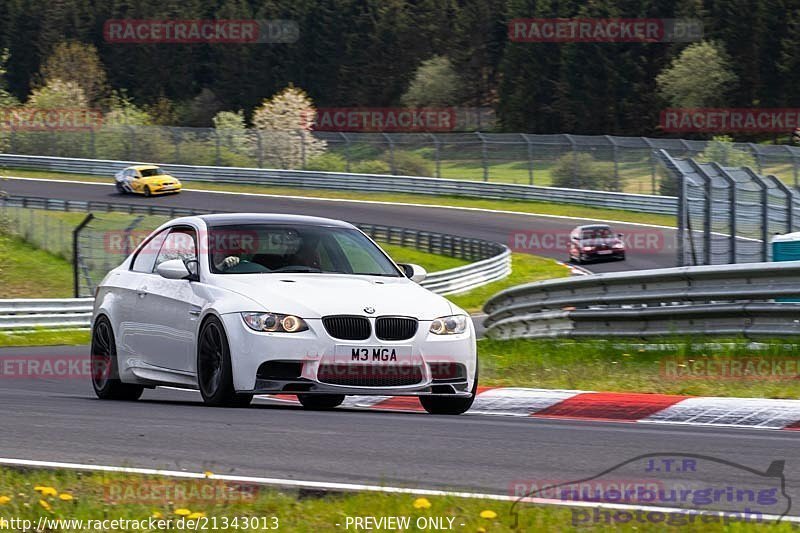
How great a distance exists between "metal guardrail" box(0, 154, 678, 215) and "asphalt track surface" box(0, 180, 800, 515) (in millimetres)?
43010

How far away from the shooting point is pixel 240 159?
221 feet

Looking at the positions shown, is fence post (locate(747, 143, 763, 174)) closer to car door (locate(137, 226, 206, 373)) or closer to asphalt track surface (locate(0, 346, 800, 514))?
car door (locate(137, 226, 206, 373))

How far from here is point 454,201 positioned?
57.2 meters

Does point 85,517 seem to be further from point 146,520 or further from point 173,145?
point 173,145

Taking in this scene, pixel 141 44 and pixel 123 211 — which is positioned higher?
pixel 141 44

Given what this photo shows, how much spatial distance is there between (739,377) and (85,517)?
709 cm

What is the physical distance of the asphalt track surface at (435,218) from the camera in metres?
43.6

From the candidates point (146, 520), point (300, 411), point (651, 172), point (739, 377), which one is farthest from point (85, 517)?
point (651, 172)

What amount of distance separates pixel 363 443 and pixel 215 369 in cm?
223

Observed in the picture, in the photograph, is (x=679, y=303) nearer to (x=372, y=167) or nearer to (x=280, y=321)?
(x=280, y=321)

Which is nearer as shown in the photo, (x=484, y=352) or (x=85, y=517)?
(x=85, y=517)

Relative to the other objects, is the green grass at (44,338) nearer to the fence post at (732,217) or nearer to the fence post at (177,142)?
the fence post at (732,217)

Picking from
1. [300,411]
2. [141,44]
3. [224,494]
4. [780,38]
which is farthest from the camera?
[141,44]

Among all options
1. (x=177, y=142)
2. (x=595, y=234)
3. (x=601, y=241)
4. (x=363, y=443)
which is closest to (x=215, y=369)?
(x=363, y=443)
